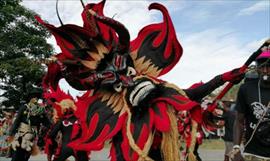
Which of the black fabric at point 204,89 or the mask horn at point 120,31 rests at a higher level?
the mask horn at point 120,31

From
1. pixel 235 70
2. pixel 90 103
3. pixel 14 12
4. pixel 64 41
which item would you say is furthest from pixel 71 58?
pixel 14 12

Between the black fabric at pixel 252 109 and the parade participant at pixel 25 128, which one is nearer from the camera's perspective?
the black fabric at pixel 252 109

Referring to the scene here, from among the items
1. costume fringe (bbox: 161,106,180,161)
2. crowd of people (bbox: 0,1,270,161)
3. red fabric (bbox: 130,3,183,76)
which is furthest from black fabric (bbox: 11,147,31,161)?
costume fringe (bbox: 161,106,180,161)

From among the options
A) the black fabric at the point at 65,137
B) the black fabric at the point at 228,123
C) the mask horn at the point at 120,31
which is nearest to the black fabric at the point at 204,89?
the mask horn at the point at 120,31

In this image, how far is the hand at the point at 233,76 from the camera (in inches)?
180

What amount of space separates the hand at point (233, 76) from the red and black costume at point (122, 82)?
0.40 metres

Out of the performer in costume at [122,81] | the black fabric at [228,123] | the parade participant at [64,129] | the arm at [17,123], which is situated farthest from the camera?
the black fabric at [228,123]

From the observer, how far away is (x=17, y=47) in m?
28.1

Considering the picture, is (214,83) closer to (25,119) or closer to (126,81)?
(126,81)

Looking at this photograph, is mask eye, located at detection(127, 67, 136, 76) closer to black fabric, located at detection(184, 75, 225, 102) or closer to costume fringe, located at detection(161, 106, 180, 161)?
black fabric, located at detection(184, 75, 225, 102)

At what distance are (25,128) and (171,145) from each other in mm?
4778

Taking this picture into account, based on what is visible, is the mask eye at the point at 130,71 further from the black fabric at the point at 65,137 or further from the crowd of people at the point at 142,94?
the black fabric at the point at 65,137

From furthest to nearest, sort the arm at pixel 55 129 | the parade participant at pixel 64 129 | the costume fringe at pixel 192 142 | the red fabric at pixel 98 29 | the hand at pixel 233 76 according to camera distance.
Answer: the arm at pixel 55 129, the parade participant at pixel 64 129, the red fabric at pixel 98 29, the costume fringe at pixel 192 142, the hand at pixel 233 76

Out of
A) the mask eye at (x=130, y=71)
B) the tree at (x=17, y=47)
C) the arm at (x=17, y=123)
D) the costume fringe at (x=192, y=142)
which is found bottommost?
the costume fringe at (x=192, y=142)
